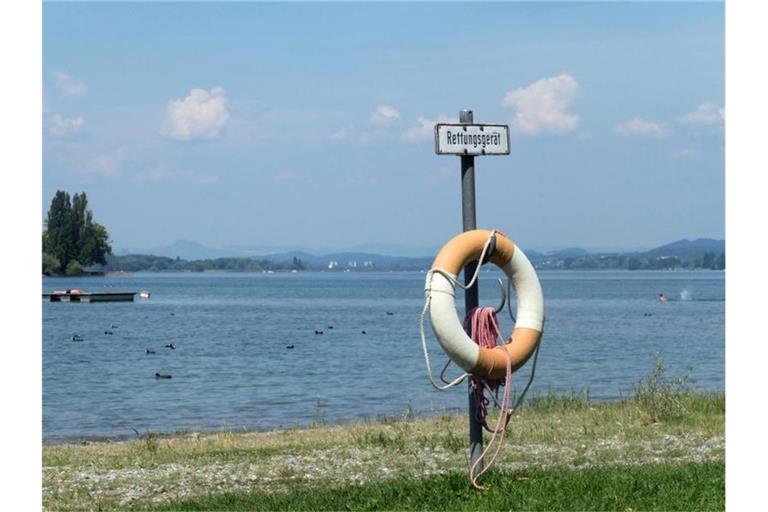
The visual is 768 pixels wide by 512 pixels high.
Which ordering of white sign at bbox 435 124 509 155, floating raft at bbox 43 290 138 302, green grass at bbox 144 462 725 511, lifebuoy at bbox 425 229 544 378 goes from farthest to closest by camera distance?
floating raft at bbox 43 290 138 302, white sign at bbox 435 124 509 155, lifebuoy at bbox 425 229 544 378, green grass at bbox 144 462 725 511

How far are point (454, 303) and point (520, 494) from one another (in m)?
1.18

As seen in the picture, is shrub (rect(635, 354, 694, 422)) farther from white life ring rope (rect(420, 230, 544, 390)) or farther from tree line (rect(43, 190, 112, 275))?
tree line (rect(43, 190, 112, 275))

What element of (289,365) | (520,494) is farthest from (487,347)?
(289,365)

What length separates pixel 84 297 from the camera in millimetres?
72625

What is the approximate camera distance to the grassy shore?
6605mm

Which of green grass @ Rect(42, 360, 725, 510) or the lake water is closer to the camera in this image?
green grass @ Rect(42, 360, 725, 510)

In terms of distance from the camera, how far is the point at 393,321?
2023 inches

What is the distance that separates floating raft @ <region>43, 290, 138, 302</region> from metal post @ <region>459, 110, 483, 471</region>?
6386 cm

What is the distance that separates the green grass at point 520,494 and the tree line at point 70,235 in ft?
328

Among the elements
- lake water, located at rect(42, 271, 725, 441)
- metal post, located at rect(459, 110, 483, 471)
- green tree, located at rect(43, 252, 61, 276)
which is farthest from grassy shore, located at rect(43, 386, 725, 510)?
green tree, located at rect(43, 252, 61, 276)

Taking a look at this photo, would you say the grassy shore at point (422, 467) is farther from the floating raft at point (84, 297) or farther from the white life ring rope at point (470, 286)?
the floating raft at point (84, 297)

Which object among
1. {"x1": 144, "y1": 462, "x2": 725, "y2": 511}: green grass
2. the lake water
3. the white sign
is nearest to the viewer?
{"x1": 144, "y1": 462, "x2": 725, "y2": 511}: green grass

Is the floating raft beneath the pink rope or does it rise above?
beneath
